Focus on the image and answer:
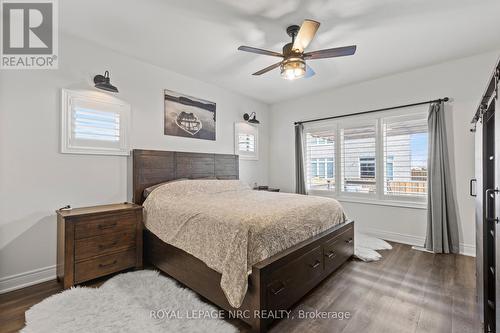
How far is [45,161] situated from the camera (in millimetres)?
2553

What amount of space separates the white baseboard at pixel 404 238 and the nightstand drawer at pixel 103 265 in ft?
12.2

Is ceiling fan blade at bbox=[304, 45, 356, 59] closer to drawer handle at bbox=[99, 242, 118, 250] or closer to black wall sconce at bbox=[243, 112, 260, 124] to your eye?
black wall sconce at bbox=[243, 112, 260, 124]

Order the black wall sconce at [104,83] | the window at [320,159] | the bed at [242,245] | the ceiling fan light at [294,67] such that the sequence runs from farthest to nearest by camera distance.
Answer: the window at [320,159]
the black wall sconce at [104,83]
the ceiling fan light at [294,67]
the bed at [242,245]

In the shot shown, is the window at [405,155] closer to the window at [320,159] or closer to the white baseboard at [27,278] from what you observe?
the window at [320,159]

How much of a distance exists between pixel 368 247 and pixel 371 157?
1.55m

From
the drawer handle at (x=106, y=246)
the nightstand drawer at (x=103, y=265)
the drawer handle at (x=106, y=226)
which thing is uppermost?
the drawer handle at (x=106, y=226)

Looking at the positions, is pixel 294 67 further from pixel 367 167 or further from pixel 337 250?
pixel 367 167

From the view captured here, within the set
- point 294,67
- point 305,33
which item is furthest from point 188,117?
point 305,33

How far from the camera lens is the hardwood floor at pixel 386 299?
180cm

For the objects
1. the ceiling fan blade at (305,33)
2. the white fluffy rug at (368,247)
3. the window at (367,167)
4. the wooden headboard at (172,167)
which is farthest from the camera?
the window at (367,167)

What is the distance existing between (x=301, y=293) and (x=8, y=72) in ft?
11.8

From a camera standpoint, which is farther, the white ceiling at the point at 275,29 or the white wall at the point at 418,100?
the white wall at the point at 418,100

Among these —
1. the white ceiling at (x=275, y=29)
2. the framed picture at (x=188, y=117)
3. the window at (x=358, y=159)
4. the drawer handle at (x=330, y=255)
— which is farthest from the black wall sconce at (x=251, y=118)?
the drawer handle at (x=330, y=255)

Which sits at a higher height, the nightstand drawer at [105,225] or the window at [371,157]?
the window at [371,157]
